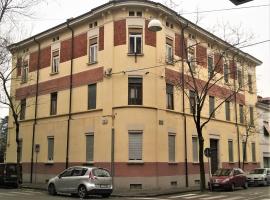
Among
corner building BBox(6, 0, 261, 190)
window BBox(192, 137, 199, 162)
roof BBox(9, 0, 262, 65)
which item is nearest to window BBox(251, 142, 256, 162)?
corner building BBox(6, 0, 261, 190)

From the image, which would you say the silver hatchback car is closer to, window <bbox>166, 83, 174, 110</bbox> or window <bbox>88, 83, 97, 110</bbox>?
window <bbox>88, 83, 97, 110</bbox>

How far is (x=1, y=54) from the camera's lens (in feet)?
68.5

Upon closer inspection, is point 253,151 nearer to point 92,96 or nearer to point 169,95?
point 169,95

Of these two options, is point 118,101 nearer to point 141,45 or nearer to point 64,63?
point 141,45

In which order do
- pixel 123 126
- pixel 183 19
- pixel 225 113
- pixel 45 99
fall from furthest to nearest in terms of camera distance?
pixel 225 113, pixel 45 99, pixel 183 19, pixel 123 126

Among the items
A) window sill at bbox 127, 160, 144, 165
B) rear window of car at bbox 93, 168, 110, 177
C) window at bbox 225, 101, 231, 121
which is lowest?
rear window of car at bbox 93, 168, 110, 177

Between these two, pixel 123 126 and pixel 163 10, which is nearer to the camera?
pixel 123 126

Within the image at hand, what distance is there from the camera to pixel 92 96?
1096 inches

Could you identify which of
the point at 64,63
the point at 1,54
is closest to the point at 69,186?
the point at 1,54

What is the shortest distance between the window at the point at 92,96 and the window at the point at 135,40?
3798 mm

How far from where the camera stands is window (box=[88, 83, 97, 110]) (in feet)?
90.5

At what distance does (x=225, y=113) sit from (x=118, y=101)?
44.4 ft

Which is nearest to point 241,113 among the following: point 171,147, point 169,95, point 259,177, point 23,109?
point 259,177

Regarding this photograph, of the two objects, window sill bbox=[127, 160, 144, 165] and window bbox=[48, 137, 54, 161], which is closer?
window sill bbox=[127, 160, 144, 165]
